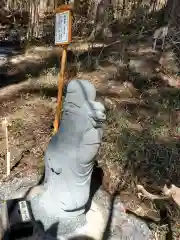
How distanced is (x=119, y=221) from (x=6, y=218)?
1.11 metres

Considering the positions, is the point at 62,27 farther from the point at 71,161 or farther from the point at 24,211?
the point at 24,211

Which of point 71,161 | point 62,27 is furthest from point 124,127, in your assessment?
point 71,161

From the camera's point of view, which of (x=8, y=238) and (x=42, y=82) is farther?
(x=42, y=82)

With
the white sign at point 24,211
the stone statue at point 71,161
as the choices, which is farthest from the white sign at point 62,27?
the white sign at point 24,211

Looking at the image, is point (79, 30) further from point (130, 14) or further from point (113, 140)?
point (113, 140)

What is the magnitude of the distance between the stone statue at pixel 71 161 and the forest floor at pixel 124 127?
902 millimetres

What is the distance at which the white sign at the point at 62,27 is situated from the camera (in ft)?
12.1

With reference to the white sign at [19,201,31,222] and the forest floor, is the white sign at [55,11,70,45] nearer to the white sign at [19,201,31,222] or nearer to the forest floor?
Answer: the forest floor

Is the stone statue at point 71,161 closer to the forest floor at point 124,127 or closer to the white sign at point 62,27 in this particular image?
the forest floor at point 124,127

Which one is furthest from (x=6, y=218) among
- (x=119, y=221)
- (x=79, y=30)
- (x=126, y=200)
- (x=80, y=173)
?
(x=79, y=30)

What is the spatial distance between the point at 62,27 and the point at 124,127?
84.5 inches

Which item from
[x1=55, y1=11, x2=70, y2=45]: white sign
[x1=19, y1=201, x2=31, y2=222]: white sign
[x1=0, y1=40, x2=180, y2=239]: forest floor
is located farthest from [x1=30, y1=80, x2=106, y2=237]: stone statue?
[x1=55, y1=11, x2=70, y2=45]: white sign

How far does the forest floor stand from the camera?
3750 millimetres

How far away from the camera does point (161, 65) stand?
27.0ft
